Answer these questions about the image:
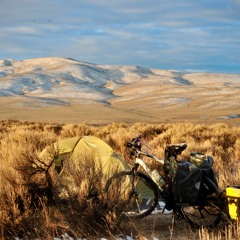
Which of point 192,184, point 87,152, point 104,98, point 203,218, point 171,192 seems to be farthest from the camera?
point 104,98

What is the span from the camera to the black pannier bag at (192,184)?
6211 millimetres

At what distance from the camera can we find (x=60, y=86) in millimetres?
149000

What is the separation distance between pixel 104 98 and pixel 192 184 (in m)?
122

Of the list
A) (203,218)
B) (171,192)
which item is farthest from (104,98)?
(171,192)

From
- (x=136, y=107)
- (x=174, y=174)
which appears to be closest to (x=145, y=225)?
(x=174, y=174)

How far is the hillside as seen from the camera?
68750 millimetres

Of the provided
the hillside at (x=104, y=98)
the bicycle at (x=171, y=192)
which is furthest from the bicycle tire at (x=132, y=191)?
the hillside at (x=104, y=98)

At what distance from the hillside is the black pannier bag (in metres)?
46.7

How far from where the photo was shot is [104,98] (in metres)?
128

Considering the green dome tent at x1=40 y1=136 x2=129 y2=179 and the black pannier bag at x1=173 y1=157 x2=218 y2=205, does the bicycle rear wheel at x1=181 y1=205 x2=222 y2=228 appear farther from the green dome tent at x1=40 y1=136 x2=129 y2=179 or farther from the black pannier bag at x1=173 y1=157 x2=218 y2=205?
the green dome tent at x1=40 y1=136 x2=129 y2=179

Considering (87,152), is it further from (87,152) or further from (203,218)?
(203,218)

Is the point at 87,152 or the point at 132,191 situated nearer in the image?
the point at 132,191

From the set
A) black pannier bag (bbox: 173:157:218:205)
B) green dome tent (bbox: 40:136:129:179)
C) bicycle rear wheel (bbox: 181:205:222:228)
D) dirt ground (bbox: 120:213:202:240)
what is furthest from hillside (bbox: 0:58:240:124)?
black pannier bag (bbox: 173:157:218:205)

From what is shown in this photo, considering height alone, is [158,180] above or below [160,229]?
above
